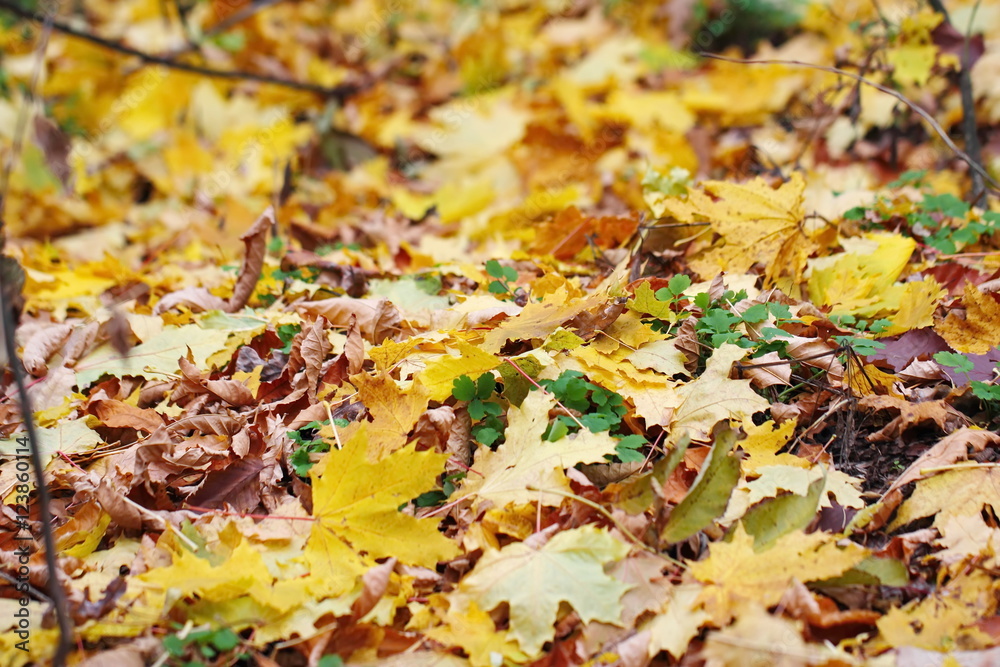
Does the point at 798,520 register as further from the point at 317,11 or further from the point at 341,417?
the point at 317,11

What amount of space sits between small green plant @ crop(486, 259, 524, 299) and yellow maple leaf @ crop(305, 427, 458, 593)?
28.6 inches

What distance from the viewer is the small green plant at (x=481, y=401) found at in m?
1.44

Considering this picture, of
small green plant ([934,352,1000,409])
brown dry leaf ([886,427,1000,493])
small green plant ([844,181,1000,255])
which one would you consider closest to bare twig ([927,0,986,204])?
small green plant ([844,181,1000,255])

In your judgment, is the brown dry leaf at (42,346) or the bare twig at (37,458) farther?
the brown dry leaf at (42,346)

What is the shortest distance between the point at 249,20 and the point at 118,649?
4690mm

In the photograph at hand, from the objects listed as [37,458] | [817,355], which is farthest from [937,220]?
[37,458]

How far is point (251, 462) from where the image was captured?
56.9 inches

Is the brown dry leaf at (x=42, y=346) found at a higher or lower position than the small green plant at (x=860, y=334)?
lower

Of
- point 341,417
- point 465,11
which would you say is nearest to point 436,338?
point 341,417

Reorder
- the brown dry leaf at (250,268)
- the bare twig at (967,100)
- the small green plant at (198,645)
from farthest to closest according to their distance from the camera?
the bare twig at (967,100), the brown dry leaf at (250,268), the small green plant at (198,645)

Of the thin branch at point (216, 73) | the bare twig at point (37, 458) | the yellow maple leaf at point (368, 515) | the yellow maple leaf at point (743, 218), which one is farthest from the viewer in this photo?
the thin branch at point (216, 73)

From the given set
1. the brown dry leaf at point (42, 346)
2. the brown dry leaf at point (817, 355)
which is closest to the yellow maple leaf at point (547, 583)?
the brown dry leaf at point (817, 355)

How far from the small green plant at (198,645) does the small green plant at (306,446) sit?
0.37 m

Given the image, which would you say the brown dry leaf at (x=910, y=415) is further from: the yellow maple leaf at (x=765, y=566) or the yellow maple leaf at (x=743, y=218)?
the yellow maple leaf at (x=743, y=218)
